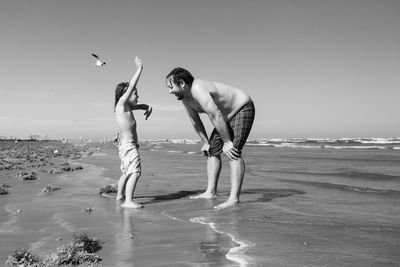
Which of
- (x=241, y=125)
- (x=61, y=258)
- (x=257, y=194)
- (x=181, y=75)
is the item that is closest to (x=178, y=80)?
(x=181, y=75)

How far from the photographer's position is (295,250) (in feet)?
10.6

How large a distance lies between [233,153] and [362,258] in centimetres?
279

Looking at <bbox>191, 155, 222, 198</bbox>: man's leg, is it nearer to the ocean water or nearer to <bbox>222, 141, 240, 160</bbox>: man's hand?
the ocean water

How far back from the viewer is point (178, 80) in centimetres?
553

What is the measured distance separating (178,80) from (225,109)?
34.7 inches

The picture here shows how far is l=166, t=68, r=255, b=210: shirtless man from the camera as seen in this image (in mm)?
5363

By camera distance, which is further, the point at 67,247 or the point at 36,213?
the point at 36,213

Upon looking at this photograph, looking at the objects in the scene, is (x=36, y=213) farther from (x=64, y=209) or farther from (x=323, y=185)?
(x=323, y=185)

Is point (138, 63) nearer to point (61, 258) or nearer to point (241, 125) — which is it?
point (241, 125)

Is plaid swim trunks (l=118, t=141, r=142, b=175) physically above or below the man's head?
below

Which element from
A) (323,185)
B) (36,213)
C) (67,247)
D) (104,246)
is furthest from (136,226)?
(323,185)

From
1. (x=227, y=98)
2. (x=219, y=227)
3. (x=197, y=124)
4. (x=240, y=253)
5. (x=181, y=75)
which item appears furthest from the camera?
(x=197, y=124)

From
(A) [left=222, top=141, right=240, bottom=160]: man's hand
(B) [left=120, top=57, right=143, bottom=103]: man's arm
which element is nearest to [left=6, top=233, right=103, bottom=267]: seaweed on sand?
(A) [left=222, top=141, right=240, bottom=160]: man's hand

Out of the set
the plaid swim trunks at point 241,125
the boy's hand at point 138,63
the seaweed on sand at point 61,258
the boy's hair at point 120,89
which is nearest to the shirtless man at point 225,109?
the plaid swim trunks at point 241,125
